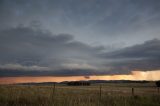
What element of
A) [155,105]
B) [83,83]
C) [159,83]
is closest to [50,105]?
[155,105]

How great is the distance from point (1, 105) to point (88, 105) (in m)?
5.38

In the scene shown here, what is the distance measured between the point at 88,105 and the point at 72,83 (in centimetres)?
11415

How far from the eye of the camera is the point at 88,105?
1268cm

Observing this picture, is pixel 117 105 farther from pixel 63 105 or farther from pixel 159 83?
pixel 159 83

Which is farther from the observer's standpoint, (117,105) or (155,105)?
(155,105)

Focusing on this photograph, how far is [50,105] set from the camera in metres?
12.3

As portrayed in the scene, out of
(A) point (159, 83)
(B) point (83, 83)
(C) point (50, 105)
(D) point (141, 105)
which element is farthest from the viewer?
(B) point (83, 83)

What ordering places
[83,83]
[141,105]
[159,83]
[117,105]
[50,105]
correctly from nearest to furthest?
1. [50,105]
2. [117,105]
3. [141,105]
4. [159,83]
5. [83,83]

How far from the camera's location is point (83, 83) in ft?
407

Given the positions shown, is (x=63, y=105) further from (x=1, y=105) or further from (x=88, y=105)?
(x=1, y=105)

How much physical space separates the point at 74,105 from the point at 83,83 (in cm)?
11286

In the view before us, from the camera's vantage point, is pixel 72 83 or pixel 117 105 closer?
pixel 117 105

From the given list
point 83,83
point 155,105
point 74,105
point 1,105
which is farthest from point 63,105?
point 83,83

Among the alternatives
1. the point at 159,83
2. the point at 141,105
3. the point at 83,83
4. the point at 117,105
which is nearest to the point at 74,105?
the point at 117,105
